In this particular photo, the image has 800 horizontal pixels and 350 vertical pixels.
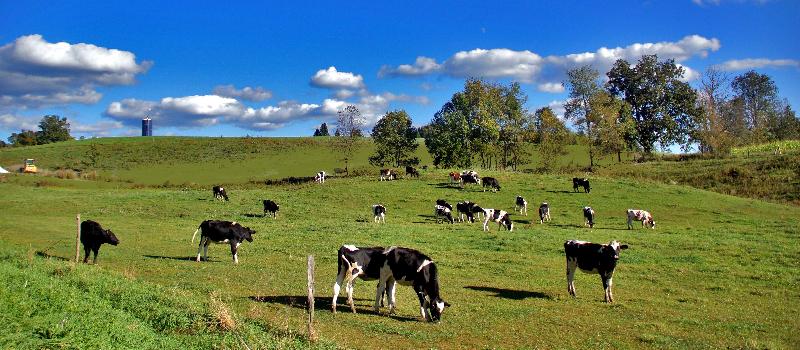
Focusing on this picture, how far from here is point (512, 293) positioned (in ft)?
59.1

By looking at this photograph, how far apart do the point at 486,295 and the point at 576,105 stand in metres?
63.7

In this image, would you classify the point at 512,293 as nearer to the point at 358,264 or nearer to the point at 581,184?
the point at 358,264

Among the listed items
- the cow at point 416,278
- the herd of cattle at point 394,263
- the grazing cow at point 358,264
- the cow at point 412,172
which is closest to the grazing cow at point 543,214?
the herd of cattle at point 394,263

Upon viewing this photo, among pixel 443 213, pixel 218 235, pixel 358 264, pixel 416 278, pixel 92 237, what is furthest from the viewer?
pixel 443 213

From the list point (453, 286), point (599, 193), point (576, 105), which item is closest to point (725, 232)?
point (599, 193)

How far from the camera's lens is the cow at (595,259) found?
17.3 meters

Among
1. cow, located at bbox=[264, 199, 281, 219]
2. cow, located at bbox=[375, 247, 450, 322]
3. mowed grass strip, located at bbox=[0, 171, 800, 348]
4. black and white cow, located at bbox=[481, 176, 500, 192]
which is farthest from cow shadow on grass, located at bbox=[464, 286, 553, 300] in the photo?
black and white cow, located at bbox=[481, 176, 500, 192]

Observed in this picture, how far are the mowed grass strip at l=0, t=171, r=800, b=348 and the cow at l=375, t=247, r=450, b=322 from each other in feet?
1.42

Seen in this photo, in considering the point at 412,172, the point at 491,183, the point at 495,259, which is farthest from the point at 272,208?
the point at 412,172

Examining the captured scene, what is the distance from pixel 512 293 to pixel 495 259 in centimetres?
624

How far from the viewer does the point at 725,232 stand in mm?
32031

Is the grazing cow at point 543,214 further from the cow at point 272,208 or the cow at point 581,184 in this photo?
the cow at point 272,208

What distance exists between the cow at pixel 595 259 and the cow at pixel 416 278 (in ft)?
20.0

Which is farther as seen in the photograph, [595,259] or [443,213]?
[443,213]
